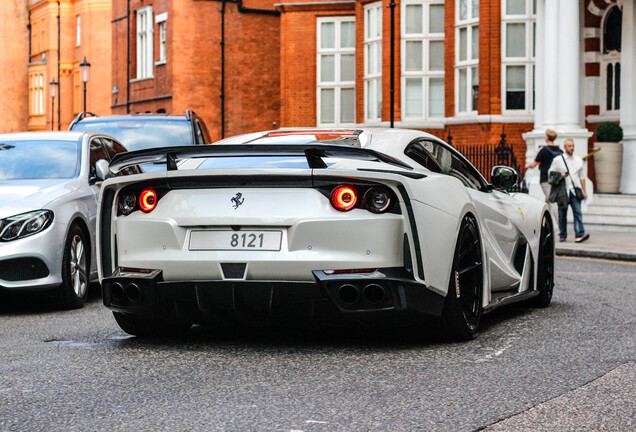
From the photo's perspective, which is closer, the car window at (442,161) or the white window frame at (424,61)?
the car window at (442,161)

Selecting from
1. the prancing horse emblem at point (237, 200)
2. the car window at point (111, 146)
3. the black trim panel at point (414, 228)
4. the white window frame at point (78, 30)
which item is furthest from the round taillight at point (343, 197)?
the white window frame at point (78, 30)

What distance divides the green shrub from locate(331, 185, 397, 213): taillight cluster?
18112 millimetres

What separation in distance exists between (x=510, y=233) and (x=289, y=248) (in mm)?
2460

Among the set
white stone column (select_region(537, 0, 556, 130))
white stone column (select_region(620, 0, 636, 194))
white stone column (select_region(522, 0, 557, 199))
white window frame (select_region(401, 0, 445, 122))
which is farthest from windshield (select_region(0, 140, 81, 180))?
white window frame (select_region(401, 0, 445, 122))

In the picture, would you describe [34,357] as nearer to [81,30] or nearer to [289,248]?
[289,248]

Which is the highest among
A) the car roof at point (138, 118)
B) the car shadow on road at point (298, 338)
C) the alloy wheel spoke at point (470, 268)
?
the car roof at point (138, 118)

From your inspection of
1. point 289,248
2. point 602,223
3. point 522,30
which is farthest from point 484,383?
point 522,30

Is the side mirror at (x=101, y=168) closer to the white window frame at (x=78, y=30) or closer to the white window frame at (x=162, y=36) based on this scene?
the white window frame at (x=162, y=36)

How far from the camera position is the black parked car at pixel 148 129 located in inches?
589

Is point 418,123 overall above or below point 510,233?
above

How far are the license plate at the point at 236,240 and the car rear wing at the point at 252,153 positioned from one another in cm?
44

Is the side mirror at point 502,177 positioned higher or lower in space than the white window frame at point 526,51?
lower

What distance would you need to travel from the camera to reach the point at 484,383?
5.75 m

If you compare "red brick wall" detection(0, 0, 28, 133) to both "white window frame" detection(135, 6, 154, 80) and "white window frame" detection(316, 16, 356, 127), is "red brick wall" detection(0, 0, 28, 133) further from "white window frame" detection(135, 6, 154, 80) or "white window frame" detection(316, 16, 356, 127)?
"white window frame" detection(316, 16, 356, 127)
